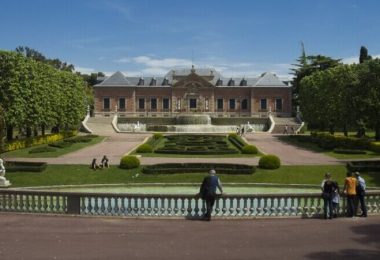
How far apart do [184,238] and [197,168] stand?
1665cm

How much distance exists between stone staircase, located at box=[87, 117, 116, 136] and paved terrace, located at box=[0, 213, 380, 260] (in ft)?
178

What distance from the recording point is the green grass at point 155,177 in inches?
1040

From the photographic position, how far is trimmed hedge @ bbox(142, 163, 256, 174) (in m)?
27.9

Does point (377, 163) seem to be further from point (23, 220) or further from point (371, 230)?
point (23, 220)

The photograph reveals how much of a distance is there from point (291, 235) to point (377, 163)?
731 inches

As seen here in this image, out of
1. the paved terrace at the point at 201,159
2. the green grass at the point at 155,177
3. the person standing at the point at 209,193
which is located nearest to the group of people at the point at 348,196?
the person standing at the point at 209,193

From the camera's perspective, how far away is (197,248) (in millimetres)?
11227

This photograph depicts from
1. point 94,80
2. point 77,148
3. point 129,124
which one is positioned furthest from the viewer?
point 94,80

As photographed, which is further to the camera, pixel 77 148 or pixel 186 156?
pixel 77 148

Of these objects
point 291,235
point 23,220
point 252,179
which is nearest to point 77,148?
point 252,179

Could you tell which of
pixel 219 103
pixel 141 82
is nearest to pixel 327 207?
pixel 219 103

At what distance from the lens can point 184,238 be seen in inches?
477

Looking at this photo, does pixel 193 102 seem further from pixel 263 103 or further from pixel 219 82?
pixel 263 103

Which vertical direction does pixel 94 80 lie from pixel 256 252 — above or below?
above
